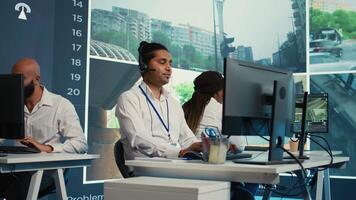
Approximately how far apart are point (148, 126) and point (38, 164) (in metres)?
0.65

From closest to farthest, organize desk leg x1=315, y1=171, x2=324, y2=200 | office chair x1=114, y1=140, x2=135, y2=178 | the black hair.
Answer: office chair x1=114, y1=140, x2=135, y2=178 → desk leg x1=315, y1=171, x2=324, y2=200 → the black hair

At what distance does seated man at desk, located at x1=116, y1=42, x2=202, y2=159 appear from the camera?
2.53 m

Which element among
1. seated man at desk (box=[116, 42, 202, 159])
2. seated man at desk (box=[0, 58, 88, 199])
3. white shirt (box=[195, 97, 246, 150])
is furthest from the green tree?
seated man at desk (box=[116, 42, 202, 159])

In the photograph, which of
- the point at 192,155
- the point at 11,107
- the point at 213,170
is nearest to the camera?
the point at 213,170

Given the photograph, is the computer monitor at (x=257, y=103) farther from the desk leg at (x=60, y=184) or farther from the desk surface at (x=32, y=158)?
the desk leg at (x=60, y=184)

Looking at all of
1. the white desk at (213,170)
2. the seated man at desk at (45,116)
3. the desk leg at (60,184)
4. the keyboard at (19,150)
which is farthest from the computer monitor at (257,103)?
the seated man at desk at (45,116)

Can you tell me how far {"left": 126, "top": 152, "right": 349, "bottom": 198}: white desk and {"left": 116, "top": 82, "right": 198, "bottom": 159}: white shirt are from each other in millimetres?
309

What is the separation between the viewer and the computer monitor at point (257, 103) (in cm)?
205

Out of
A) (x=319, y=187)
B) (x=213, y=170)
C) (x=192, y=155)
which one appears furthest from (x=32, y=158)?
(x=319, y=187)

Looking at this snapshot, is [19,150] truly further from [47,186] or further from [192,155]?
[192,155]

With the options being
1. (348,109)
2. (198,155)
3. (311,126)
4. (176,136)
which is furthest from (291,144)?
(348,109)

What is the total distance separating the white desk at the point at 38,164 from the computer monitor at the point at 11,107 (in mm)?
145

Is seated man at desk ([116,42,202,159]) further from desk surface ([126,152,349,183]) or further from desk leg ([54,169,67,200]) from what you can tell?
desk leg ([54,169,67,200])

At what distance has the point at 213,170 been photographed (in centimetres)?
197
